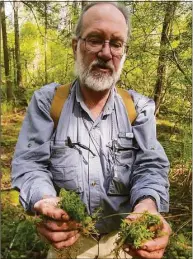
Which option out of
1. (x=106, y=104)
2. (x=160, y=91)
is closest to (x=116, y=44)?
(x=106, y=104)

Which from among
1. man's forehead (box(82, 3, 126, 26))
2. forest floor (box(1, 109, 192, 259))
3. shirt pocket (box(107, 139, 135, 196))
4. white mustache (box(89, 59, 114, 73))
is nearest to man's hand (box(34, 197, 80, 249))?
shirt pocket (box(107, 139, 135, 196))

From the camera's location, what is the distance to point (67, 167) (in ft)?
5.35

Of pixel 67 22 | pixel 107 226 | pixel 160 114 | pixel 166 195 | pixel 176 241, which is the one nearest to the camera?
pixel 166 195

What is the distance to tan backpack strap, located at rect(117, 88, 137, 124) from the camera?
172 cm

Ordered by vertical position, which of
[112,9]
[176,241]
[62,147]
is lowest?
[176,241]

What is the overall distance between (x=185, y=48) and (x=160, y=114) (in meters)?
3.22

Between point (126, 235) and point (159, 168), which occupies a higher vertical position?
point (159, 168)

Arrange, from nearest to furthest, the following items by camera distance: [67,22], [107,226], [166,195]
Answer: [166,195]
[107,226]
[67,22]

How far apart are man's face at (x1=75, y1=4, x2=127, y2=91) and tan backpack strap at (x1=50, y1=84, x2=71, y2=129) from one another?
152 millimetres

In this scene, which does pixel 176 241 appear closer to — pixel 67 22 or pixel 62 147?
pixel 62 147

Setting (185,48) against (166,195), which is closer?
(166,195)

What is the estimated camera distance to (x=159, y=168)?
165 cm

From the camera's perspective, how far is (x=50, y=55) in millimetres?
12031

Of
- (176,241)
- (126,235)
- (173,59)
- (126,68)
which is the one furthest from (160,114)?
(126,235)
